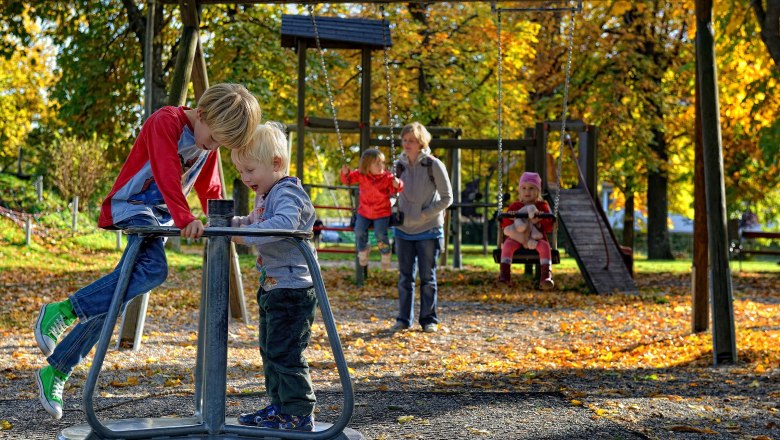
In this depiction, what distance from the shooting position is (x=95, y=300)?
14.8 ft

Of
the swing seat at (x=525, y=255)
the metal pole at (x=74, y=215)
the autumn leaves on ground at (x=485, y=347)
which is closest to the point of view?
the autumn leaves on ground at (x=485, y=347)

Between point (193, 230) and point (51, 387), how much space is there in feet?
3.27

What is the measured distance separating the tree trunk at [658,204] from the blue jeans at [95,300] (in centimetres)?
2287

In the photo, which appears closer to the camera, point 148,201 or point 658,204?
point 148,201

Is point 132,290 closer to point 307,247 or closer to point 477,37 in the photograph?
point 307,247

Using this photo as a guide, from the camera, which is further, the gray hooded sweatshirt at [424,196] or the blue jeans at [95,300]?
the gray hooded sweatshirt at [424,196]

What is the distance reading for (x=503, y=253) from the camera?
10.1 meters

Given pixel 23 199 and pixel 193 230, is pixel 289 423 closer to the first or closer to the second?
pixel 193 230

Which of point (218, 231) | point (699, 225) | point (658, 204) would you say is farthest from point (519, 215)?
point (658, 204)

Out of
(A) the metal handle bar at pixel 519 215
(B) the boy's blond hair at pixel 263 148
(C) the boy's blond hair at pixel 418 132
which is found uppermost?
(C) the boy's blond hair at pixel 418 132

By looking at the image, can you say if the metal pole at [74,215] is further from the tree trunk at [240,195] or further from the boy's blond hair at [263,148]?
the boy's blond hair at [263,148]

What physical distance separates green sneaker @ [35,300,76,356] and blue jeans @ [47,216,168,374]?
0.11 feet

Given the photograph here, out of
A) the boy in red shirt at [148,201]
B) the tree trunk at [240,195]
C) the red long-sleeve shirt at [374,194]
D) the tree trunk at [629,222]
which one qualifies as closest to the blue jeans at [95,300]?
the boy in red shirt at [148,201]

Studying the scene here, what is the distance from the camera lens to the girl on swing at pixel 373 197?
11195 mm
